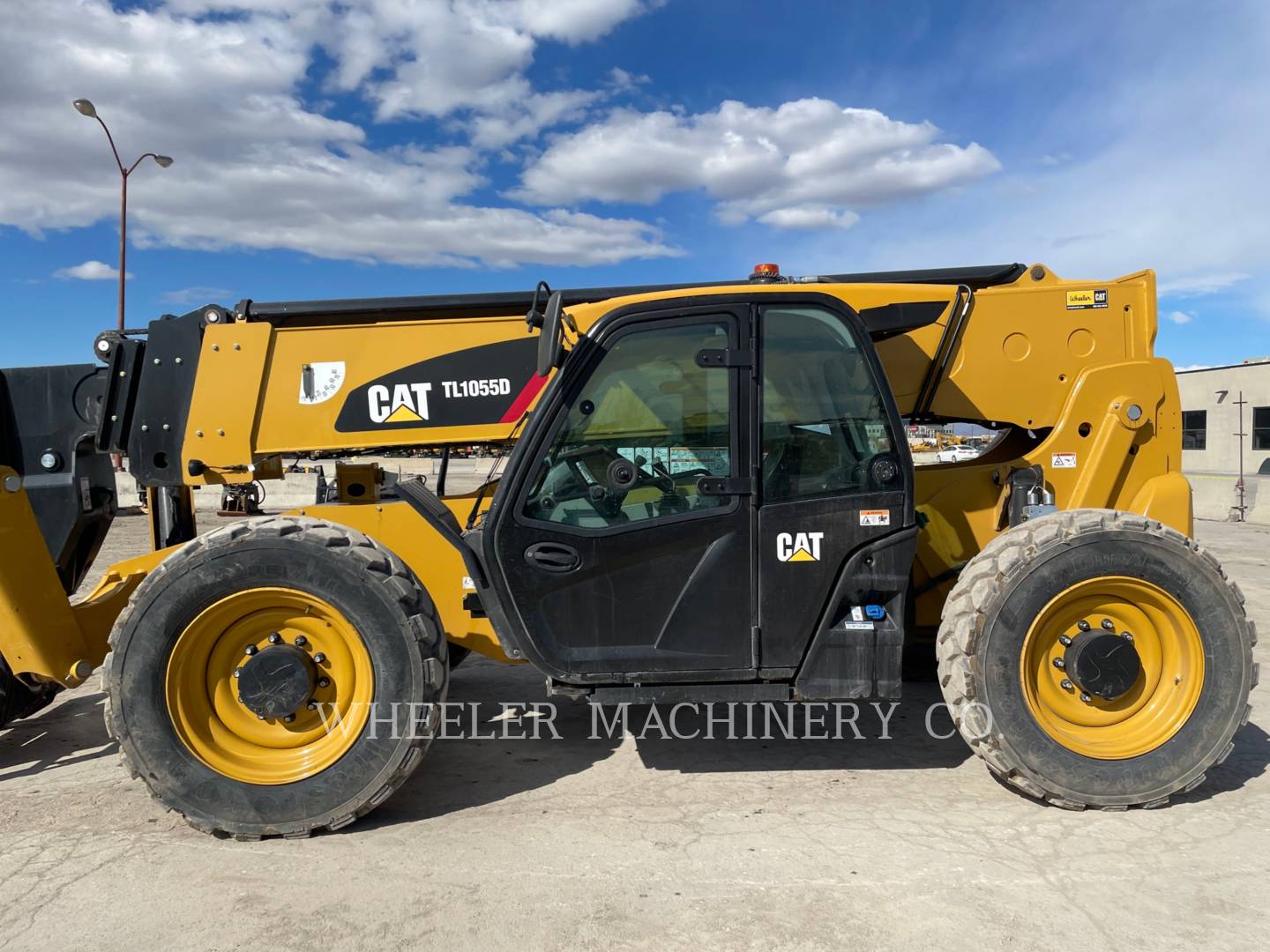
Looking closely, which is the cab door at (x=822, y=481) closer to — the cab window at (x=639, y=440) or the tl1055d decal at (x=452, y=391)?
the cab window at (x=639, y=440)

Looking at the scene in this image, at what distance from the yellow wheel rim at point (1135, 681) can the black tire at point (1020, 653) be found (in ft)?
0.15

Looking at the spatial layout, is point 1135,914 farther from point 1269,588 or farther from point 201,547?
point 1269,588

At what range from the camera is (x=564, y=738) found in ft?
15.7

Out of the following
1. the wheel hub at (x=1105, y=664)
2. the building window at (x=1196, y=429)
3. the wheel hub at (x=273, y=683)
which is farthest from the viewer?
the building window at (x=1196, y=429)

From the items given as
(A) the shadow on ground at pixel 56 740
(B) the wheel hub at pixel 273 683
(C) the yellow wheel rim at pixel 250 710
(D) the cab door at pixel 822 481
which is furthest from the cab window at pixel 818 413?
(A) the shadow on ground at pixel 56 740

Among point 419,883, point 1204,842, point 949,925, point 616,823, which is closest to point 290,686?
point 419,883

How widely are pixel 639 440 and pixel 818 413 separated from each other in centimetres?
81

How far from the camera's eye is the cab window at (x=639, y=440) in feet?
12.3

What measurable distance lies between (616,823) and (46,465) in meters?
3.57

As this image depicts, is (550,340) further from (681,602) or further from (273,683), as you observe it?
(273,683)

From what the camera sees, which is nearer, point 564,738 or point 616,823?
point 616,823

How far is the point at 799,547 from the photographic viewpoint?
3.77 meters

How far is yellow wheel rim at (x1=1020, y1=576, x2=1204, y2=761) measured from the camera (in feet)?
12.4

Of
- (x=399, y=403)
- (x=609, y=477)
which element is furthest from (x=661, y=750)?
(x=399, y=403)
